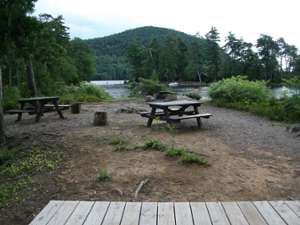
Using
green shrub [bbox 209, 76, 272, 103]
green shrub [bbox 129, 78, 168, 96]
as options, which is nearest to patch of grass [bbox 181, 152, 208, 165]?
green shrub [bbox 209, 76, 272, 103]

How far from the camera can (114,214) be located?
2.47 meters

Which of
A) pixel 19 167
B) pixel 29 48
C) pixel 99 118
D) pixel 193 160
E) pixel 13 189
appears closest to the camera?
pixel 13 189

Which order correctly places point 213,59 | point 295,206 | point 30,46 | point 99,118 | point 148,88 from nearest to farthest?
point 295,206
point 99,118
point 30,46
point 148,88
point 213,59

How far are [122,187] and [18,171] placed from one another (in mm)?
1692

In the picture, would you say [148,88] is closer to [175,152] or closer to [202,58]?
[175,152]

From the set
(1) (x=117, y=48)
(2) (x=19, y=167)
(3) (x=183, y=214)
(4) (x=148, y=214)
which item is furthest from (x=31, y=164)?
(1) (x=117, y=48)

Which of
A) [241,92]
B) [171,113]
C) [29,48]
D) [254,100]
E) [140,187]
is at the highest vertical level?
[29,48]

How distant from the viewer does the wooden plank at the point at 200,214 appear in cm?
232

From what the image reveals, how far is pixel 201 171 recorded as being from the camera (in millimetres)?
4000

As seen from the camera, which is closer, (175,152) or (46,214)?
(46,214)

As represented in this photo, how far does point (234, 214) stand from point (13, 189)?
2549mm

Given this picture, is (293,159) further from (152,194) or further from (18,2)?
(18,2)

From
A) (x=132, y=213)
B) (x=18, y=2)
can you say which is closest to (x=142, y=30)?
(x=18, y=2)

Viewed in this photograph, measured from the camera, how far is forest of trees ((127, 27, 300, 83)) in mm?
47406
